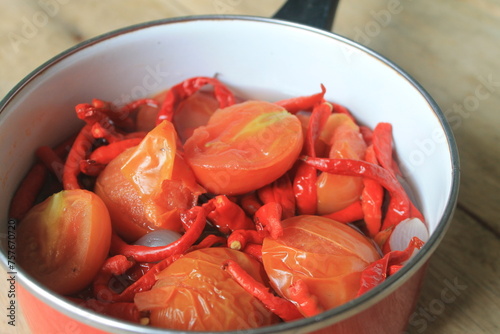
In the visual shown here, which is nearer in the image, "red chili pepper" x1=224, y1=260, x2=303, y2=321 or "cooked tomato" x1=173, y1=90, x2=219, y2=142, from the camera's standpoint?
"red chili pepper" x1=224, y1=260, x2=303, y2=321

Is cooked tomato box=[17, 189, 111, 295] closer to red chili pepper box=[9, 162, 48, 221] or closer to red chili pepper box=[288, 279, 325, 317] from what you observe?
red chili pepper box=[9, 162, 48, 221]

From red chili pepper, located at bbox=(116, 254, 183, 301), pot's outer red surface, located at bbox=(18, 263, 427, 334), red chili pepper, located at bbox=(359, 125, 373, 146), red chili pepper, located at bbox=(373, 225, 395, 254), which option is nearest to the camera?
pot's outer red surface, located at bbox=(18, 263, 427, 334)

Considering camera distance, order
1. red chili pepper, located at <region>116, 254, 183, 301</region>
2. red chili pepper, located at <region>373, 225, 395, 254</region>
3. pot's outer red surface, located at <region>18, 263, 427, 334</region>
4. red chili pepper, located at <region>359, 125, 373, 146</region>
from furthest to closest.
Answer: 1. red chili pepper, located at <region>359, 125, 373, 146</region>
2. red chili pepper, located at <region>373, 225, 395, 254</region>
3. red chili pepper, located at <region>116, 254, 183, 301</region>
4. pot's outer red surface, located at <region>18, 263, 427, 334</region>

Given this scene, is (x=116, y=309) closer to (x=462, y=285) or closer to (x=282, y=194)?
(x=282, y=194)

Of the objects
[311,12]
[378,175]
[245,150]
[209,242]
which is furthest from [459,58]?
[209,242]

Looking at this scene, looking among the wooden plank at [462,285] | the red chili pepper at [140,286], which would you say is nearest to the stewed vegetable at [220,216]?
the red chili pepper at [140,286]

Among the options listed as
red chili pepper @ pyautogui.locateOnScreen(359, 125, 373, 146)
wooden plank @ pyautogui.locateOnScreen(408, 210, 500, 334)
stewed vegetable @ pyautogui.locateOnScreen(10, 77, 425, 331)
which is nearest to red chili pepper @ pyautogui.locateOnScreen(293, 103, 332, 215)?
stewed vegetable @ pyautogui.locateOnScreen(10, 77, 425, 331)

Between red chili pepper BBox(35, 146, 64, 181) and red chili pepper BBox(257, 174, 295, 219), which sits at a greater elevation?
red chili pepper BBox(35, 146, 64, 181)
